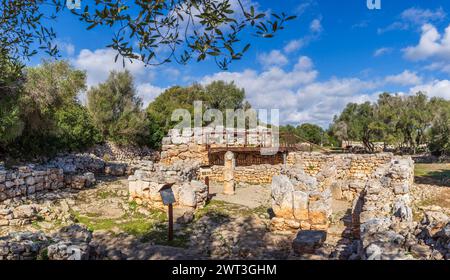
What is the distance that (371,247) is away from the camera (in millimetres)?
4355

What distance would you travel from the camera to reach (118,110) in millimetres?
31594

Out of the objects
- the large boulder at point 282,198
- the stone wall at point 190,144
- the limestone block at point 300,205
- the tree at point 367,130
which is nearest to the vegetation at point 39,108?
the stone wall at point 190,144

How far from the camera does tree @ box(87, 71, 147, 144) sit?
3003 cm

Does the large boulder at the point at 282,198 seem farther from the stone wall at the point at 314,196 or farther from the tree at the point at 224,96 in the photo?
the tree at the point at 224,96

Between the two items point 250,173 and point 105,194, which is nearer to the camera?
point 105,194

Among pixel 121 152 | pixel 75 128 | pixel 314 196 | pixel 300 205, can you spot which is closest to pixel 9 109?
pixel 75 128

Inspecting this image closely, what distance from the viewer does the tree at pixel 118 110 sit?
3003 centimetres

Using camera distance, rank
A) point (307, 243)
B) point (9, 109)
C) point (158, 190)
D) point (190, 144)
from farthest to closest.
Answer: point (190, 144) → point (9, 109) → point (158, 190) → point (307, 243)

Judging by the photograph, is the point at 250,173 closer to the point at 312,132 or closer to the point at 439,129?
the point at 439,129

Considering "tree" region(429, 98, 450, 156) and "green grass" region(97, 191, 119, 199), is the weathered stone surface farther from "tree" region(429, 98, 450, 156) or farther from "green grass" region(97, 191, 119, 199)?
"tree" region(429, 98, 450, 156)

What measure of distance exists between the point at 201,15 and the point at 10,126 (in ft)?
44.0

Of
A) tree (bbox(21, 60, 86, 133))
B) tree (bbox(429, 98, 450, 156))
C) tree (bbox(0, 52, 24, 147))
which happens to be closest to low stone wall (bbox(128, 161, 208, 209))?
tree (bbox(0, 52, 24, 147))
